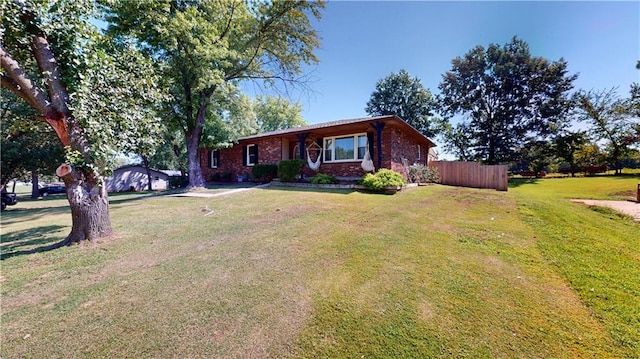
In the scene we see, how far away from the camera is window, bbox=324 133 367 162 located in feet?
38.3

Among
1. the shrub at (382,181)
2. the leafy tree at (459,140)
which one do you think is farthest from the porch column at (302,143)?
the leafy tree at (459,140)

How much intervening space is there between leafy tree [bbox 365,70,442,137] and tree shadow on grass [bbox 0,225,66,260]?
96.2ft

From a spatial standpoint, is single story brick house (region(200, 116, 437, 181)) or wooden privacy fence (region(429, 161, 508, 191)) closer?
single story brick house (region(200, 116, 437, 181))

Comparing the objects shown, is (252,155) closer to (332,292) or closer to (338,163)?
(338,163)

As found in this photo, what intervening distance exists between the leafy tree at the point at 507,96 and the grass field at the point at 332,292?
909 inches

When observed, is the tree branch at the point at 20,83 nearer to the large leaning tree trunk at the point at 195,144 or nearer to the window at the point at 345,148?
the large leaning tree trunk at the point at 195,144

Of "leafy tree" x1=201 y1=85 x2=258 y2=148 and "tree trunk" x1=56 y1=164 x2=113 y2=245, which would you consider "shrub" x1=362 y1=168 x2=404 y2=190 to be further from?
"leafy tree" x1=201 y1=85 x2=258 y2=148

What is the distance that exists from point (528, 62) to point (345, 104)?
20.1 metres

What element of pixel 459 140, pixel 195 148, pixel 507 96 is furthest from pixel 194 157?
pixel 507 96

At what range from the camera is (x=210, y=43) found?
11.0 m

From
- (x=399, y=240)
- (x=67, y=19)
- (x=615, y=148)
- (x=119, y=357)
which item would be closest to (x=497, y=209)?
(x=399, y=240)

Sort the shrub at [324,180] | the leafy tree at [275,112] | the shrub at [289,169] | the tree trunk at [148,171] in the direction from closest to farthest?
the shrub at [324,180] < the shrub at [289,169] < the tree trunk at [148,171] < the leafy tree at [275,112]

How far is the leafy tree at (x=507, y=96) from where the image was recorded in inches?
891

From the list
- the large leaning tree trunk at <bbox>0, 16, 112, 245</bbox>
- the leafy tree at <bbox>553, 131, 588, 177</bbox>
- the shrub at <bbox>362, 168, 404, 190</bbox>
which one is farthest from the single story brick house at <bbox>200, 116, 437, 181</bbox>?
the leafy tree at <bbox>553, 131, 588, 177</bbox>
